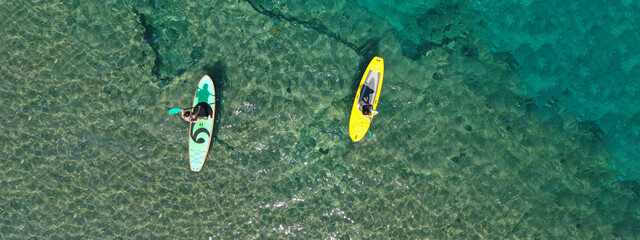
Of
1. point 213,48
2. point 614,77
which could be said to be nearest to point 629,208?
point 614,77

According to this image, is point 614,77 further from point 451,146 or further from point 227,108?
point 227,108

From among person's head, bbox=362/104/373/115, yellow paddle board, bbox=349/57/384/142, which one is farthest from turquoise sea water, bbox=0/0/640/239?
person's head, bbox=362/104/373/115

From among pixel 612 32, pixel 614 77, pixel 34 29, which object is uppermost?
pixel 612 32

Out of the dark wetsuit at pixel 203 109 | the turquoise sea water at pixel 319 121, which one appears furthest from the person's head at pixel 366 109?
the dark wetsuit at pixel 203 109

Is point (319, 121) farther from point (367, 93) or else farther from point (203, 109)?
point (203, 109)

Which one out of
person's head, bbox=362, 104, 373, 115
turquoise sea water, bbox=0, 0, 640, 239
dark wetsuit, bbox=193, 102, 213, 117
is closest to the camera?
person's head, bbox=362, 104, 373, 115

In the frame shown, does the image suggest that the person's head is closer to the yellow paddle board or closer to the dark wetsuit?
the yellow paddle board

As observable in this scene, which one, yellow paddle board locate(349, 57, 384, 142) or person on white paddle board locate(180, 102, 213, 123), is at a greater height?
yellow paddle board locate(349, 57, 384, 142)
